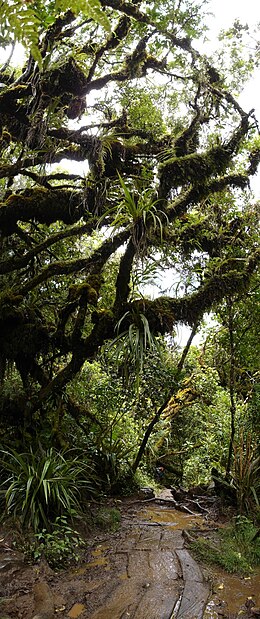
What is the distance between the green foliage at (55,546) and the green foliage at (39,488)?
116mm

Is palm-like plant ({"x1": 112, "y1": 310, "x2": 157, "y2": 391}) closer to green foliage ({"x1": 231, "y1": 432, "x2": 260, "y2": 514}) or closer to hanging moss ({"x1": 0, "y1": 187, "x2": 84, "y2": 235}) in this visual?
green foliage ({"x1": 231, "y1": 432, "x2": 260, "y2": 514})

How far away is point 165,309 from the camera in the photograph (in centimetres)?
501

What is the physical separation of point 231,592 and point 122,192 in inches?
177

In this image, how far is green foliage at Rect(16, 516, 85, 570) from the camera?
149 inches

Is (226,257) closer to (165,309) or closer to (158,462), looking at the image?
(165,309)

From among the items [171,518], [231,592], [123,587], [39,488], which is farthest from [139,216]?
[171,518]

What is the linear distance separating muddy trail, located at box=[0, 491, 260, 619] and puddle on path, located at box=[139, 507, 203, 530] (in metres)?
0.81

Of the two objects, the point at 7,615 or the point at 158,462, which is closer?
the point at 7,615

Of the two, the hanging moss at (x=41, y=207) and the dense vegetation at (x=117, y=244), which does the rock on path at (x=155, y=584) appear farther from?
the hanging moss at (x=41, y=207)

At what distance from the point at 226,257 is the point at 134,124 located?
2.26m

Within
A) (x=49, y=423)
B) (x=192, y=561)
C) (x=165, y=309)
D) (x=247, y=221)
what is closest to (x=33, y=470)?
(x=49, y=423)

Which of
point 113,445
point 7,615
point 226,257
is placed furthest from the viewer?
point 113,445

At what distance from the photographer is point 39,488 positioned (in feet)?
14.6

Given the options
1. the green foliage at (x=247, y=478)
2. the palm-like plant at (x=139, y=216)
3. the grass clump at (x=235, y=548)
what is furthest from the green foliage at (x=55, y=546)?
the palm-like plant at (x=139, y=216)
